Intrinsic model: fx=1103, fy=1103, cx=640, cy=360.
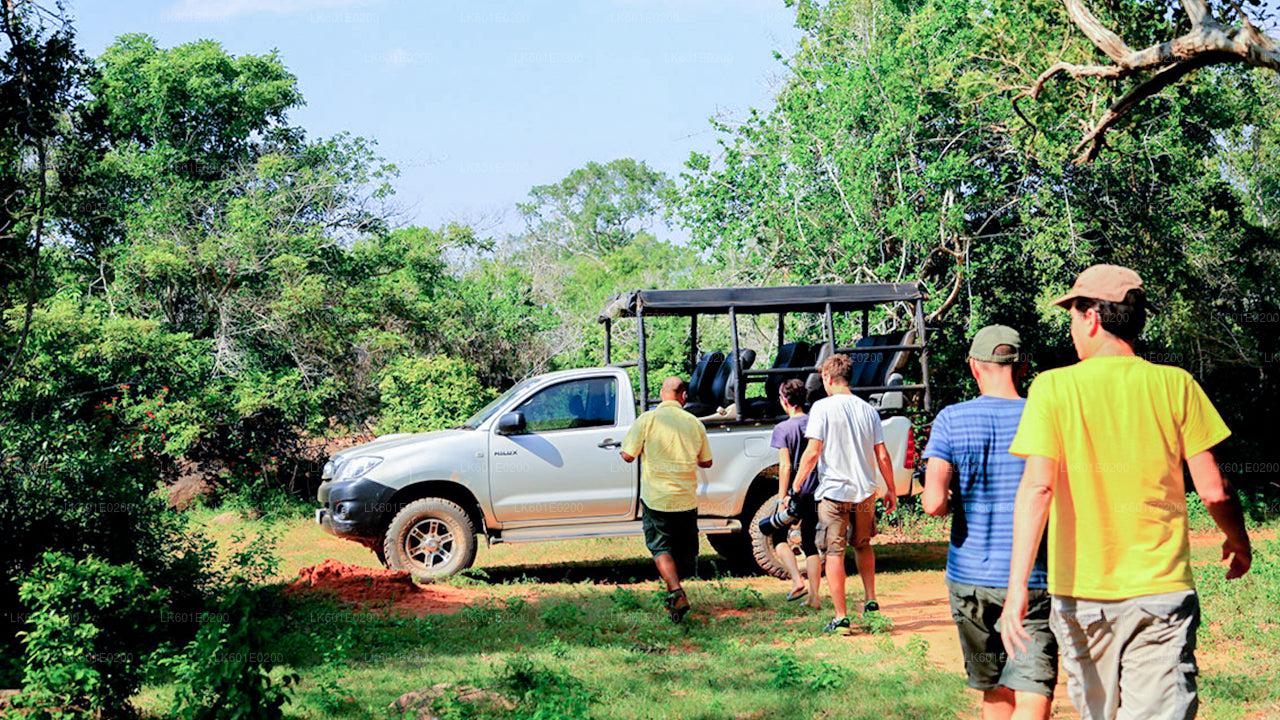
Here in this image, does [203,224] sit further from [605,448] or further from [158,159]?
[605,448]

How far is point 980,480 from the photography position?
173 inches

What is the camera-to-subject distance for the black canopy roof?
10.3m

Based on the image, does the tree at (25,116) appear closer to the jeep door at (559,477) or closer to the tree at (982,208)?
the jeep door at (559,477)

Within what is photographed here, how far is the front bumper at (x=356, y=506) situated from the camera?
9.98m

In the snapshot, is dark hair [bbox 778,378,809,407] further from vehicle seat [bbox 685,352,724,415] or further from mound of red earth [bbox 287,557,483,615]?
mound of red earth [bbox 287,557,483,615]

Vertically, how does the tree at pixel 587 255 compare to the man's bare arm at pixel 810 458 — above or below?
above

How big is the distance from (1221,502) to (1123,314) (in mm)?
657

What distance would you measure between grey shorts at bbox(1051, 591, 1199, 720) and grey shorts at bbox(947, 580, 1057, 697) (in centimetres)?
44

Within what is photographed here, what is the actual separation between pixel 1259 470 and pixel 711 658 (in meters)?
12.7

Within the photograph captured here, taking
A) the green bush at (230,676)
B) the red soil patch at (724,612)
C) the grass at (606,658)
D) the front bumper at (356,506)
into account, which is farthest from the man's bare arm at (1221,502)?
the front bumper at (356,506)

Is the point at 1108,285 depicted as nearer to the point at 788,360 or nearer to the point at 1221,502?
the point at 1221,502

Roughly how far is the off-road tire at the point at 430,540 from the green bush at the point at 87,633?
377 cm

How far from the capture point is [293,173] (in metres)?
18.6

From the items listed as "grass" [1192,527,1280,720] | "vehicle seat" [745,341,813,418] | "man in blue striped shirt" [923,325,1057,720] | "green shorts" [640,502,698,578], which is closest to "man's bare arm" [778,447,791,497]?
"green shorts" [640,502,698,578]
